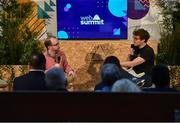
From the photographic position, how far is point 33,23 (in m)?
12.4

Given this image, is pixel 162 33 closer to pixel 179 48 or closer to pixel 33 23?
pixel 179 48

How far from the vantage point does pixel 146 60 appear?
8836mm

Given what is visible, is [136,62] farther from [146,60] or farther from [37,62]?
[37,62]

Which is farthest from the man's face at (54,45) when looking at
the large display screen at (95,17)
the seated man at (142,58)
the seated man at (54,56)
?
the large display screen at (95,17)

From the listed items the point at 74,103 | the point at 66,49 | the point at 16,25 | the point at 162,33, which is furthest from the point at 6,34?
the point at 74,103

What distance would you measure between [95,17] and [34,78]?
17.9ft

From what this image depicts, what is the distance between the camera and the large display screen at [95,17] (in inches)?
488

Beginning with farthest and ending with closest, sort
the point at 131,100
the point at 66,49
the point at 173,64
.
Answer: the point at 66,49, the point at 173,64, the point at 131,100

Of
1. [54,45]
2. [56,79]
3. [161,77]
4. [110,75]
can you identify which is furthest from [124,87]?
[54,45]

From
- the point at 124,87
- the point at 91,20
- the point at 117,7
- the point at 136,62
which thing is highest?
the point at 117,7

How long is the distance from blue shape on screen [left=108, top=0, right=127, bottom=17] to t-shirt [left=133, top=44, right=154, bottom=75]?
3538 mm

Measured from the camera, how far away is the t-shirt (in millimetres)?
8812

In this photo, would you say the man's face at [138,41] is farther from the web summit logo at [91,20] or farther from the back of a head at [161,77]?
the web summit logo at [91,20]

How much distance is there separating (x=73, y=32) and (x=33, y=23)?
0.84 metres
